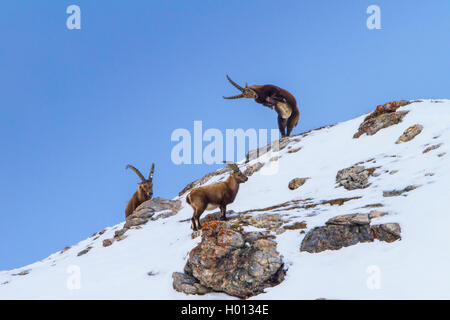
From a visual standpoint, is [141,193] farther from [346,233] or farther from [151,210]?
[346,233]

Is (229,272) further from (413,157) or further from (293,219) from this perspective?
(413,157)

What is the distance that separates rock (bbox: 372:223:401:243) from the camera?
26.7 ft

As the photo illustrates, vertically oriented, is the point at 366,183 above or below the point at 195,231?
above

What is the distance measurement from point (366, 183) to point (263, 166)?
29.5 ft

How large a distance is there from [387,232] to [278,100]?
60.8 ft

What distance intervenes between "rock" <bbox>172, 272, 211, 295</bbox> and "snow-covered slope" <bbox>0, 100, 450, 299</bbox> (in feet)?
0.82

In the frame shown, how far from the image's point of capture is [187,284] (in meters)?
9.15

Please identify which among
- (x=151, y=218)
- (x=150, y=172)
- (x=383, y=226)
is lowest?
(x=383, y=226)

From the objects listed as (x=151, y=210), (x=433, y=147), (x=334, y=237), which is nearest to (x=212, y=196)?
(x=334, y=237)

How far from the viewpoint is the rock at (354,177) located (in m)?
13.1
